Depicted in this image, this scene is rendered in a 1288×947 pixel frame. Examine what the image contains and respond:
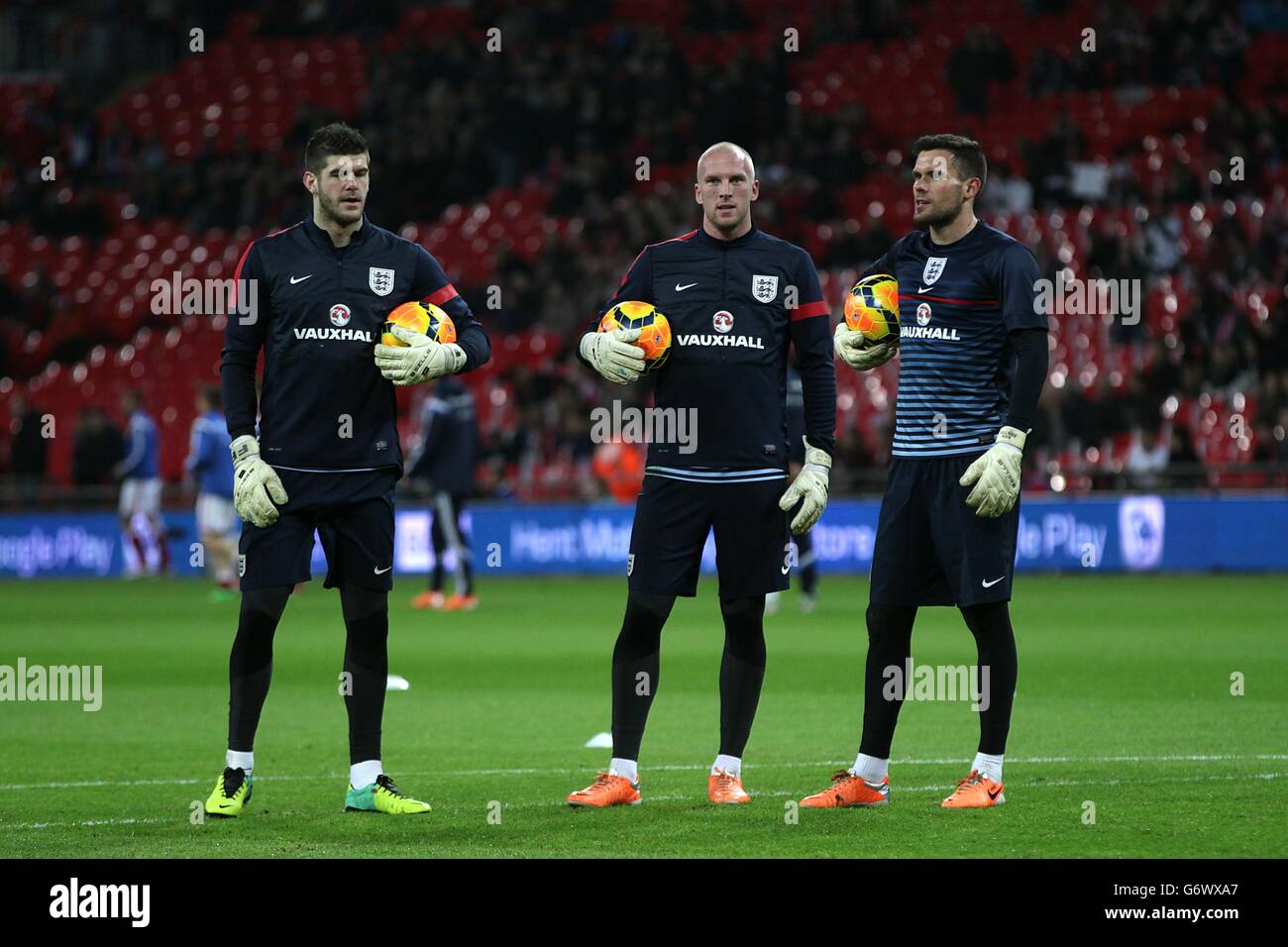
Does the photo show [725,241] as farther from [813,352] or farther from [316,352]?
[316,352]

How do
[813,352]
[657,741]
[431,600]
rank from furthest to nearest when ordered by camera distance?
1. [431,600]
2. [657,741]
3. [813,352]

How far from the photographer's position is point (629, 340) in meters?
7.46

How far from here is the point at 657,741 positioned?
9.62m

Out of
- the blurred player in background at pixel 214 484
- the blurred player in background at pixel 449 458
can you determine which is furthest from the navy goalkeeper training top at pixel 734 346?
the blurred player in background at pixel 214 484

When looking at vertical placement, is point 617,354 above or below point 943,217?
below

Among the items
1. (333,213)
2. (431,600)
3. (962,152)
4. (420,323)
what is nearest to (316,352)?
(420,323)

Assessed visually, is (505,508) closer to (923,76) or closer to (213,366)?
(213,366)

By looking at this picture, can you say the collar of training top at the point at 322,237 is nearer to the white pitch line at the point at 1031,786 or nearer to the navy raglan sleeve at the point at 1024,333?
the white pitch line at the point at 1031,786

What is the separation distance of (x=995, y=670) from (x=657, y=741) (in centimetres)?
267

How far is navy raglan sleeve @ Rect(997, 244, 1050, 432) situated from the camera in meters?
7.12

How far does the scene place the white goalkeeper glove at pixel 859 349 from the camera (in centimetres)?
775

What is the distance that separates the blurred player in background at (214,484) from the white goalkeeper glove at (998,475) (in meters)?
14.1

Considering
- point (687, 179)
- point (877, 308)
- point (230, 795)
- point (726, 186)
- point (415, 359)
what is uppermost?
point (687, 179)

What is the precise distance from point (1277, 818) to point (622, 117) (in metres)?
24.2
